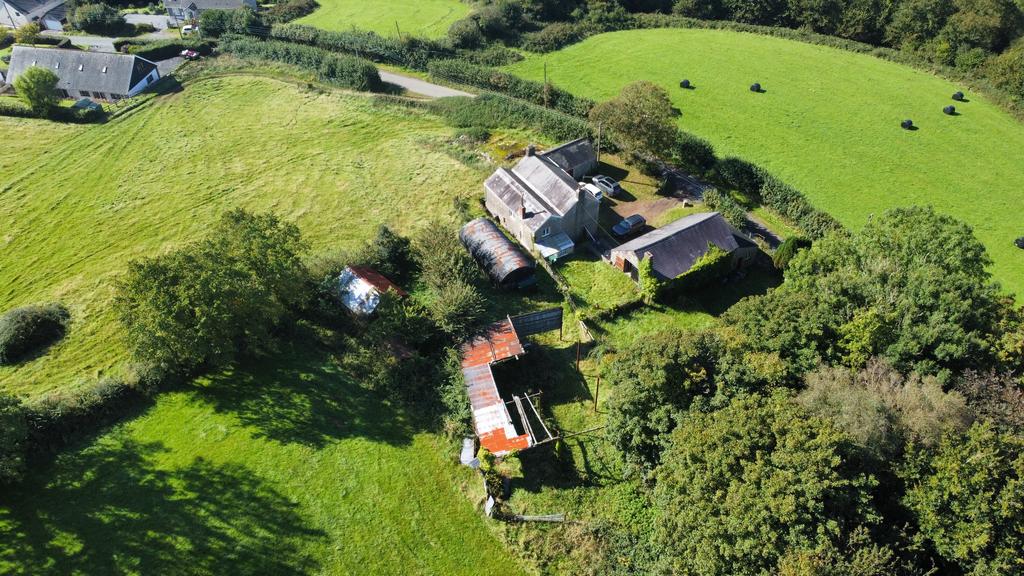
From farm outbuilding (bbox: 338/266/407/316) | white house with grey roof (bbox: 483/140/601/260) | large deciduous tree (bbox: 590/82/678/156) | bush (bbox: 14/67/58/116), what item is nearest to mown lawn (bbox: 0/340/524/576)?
farm outbuilding (bbox: 338/266/407/316)

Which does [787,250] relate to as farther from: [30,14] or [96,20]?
[30,14]

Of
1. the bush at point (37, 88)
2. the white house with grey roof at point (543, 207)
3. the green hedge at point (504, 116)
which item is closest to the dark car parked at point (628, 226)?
the white house with grey roof at point (543, 207)

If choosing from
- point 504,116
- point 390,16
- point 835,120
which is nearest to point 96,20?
point 390,16

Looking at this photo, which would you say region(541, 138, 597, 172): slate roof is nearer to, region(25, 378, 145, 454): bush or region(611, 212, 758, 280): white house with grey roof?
region(611, 212, 758, 280): white house with grey roof

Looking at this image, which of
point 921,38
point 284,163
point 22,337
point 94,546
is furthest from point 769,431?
point 921,38

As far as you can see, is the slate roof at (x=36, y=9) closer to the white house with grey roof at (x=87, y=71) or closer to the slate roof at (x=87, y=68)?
the white house with grey roof at (x=87, y=71)

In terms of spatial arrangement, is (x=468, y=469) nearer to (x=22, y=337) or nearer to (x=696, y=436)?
(x=696, y=436)
